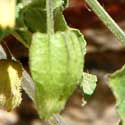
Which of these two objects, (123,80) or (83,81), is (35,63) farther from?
(83,81)

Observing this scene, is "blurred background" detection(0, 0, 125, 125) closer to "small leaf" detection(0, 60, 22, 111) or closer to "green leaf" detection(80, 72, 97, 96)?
"green leaf" detection(80, 72, 97, 96)

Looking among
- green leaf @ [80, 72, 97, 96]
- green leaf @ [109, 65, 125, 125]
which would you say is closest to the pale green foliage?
green leaf @ [109, 65, 125, 125]

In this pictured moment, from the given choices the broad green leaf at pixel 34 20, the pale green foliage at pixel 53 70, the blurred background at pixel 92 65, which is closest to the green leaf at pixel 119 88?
the pale green foliage at pixel 53 70

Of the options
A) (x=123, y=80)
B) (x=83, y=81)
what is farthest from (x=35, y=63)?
(x=83, y=81)

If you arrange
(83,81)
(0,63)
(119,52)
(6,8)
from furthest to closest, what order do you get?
(119,52) → (83,81) → (0,63) → (6,8)

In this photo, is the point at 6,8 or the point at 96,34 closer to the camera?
the point at 6,8

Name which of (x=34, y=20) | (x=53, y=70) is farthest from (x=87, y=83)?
(x=53, y=70)

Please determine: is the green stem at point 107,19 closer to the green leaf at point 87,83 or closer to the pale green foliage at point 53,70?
the pale green foliage at point 53,70
